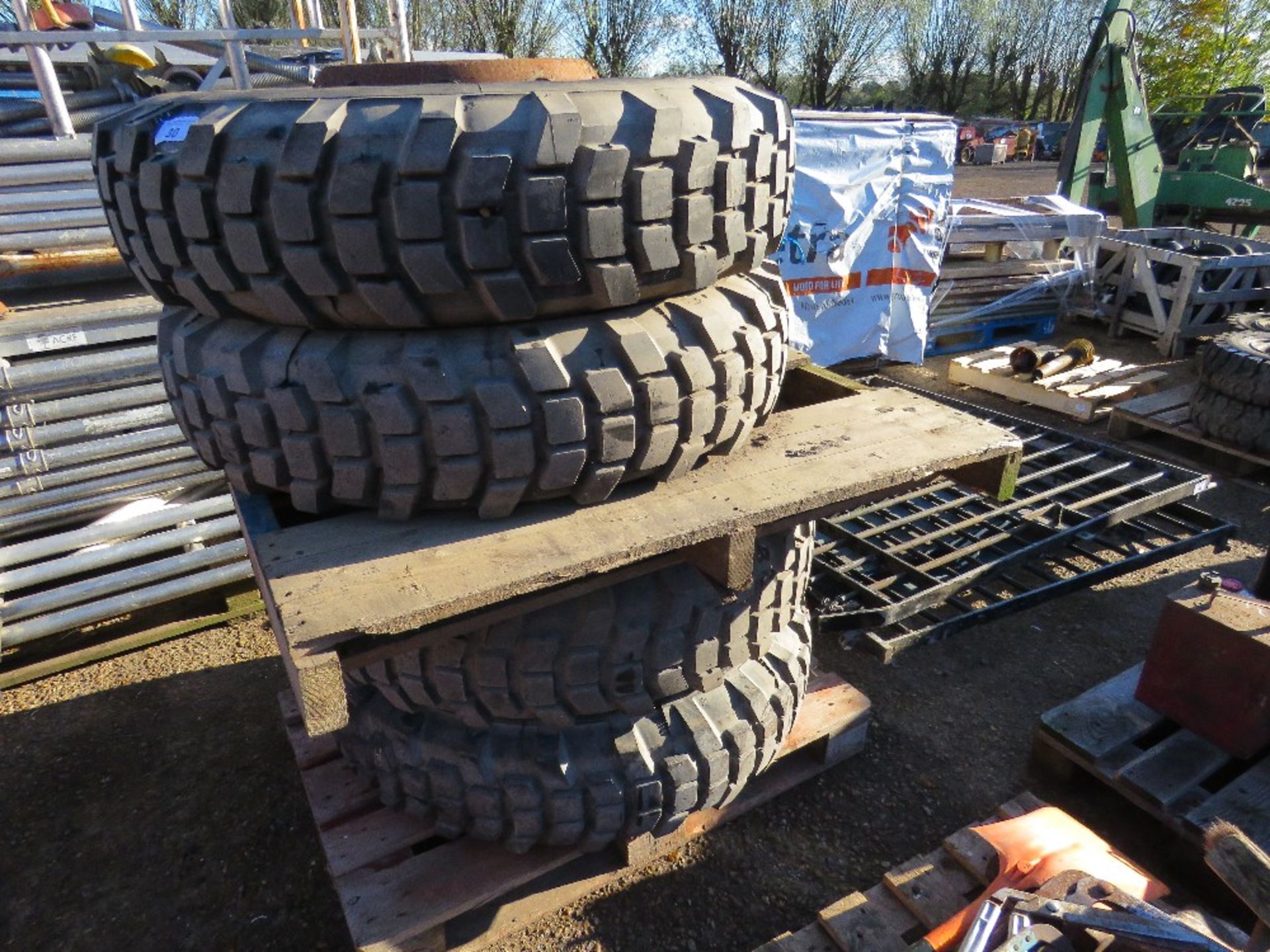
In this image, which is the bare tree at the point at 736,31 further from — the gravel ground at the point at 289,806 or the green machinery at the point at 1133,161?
the gravel ground at the point at 289,806

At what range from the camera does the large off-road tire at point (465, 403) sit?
164 cm

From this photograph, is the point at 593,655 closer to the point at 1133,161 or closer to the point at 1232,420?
the point at 1232,420

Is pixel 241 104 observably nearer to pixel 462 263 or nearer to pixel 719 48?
pixel 462 263

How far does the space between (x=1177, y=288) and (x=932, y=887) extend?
7922 mm

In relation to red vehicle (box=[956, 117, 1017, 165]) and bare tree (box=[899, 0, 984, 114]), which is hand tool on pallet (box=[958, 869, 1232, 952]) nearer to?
red vehicle (box=[956, 117, 1017, 165])

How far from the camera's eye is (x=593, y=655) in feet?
6.78

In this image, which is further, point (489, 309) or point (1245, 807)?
point (1245, 807)

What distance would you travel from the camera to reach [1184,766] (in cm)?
290

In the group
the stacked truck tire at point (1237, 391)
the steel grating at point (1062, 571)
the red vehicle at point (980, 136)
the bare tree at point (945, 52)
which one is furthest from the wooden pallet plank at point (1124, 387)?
the bare tree at point (945, 52)

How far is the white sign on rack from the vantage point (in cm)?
673

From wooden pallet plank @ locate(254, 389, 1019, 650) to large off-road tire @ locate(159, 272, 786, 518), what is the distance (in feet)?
0.23

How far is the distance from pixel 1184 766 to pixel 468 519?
284 cm

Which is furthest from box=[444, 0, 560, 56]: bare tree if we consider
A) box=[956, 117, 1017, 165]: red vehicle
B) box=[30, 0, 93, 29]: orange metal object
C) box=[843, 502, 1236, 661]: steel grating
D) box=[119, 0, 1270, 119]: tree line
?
box=[843, 502, 1236, 661]: steel grating

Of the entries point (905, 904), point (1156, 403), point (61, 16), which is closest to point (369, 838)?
point (905, 904)
